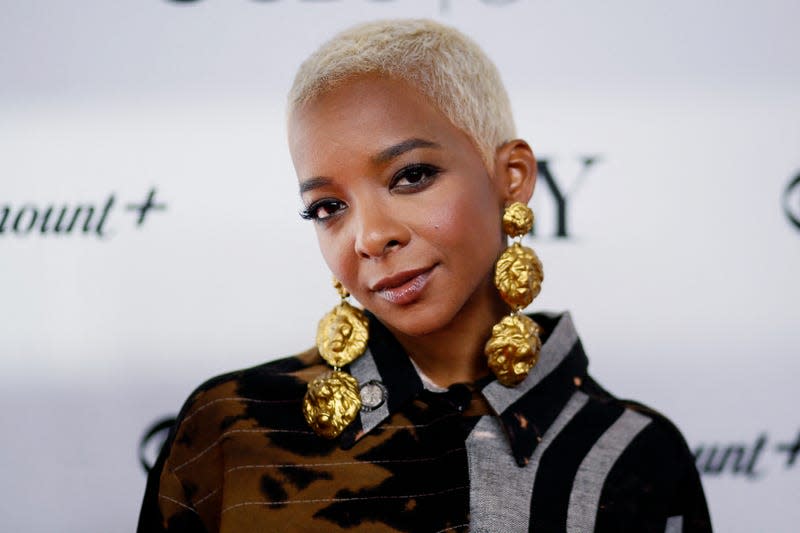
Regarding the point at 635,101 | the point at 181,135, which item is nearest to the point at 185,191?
the point at 181,135

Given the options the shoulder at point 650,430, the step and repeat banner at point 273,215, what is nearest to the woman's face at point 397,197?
the shoulder at point 650,430

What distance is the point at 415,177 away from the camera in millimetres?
937

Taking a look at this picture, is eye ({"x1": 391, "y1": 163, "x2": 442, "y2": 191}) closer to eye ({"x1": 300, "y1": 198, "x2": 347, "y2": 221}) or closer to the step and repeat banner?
eye ({"x1": 300, "y1": 198, "x2": 347, "y2": 221})

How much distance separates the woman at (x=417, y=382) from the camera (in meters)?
0.93

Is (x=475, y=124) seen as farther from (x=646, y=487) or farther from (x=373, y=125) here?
(x=646, y=487)

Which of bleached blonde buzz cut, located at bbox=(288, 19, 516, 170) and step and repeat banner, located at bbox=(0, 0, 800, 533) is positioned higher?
bleached blonde buzz cut, located at bbox=(288, 19, 516, 170)

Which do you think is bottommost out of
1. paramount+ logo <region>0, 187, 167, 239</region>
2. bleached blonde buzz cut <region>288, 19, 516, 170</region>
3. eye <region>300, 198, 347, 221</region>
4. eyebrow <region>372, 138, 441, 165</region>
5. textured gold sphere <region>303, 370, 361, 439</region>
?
paramount+ logo <region>0, 187, 167, 239</region>

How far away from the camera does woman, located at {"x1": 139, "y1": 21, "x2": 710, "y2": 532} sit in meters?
0.93

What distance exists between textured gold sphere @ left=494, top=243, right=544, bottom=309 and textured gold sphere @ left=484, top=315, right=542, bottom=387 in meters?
0.03

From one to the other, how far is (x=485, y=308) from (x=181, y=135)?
667mm

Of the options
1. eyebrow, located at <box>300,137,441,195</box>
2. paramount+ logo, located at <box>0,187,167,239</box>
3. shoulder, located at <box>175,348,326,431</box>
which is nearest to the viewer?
eyebrow, located at <box>300,137,441,195</box>

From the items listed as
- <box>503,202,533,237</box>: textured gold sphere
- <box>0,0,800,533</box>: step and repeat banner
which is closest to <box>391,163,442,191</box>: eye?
<box>503,202,533,237</box>: textured gold sphere

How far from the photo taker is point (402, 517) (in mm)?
928

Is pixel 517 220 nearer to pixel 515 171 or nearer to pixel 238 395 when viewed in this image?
pixel 515 171
